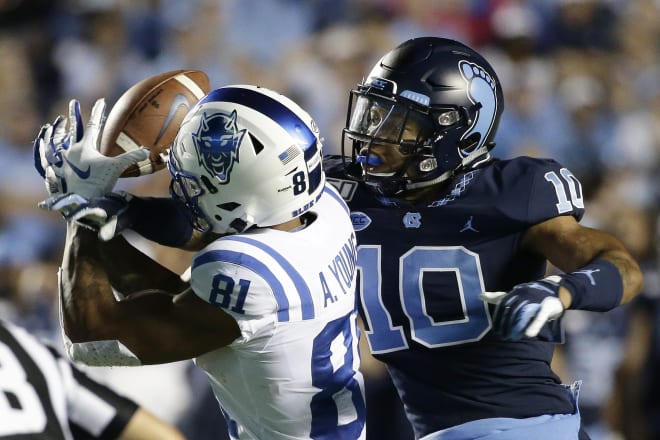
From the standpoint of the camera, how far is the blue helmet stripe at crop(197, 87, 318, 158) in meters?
2.72

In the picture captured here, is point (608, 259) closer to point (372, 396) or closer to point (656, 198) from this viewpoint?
point (372, 396)

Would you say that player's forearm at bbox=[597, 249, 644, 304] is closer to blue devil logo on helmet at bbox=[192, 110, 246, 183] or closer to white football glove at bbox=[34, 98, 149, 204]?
blue devil logo on helmet at bbox=[192, 110, 246, 183]

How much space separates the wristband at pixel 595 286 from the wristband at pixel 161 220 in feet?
3.80

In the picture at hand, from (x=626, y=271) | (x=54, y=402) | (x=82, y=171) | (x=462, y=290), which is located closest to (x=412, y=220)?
(x=462, y=290)

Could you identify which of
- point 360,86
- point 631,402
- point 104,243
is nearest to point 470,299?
point 360,86

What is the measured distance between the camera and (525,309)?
2.51 metres

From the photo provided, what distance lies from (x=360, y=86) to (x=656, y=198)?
10.9 feet

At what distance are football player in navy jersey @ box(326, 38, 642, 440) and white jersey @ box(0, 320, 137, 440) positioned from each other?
124 centimetres

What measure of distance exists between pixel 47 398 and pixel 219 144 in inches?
33.6

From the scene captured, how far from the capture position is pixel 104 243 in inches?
113

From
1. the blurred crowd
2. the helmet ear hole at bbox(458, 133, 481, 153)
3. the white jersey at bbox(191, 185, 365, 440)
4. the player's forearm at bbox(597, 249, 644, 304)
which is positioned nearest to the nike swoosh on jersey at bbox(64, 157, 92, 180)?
the white jersey at bbox(191, 185, 365, 440)

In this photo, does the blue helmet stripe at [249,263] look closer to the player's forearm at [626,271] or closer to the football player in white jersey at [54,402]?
the football player in white jersey at [54,402]

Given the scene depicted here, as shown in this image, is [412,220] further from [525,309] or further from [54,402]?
[54,402]

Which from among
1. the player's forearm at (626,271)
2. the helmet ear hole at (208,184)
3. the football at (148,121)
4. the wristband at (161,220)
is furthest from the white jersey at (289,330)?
the player's forearm at (626,271)
